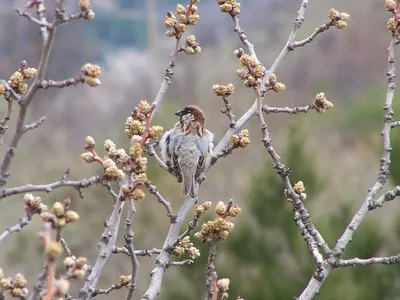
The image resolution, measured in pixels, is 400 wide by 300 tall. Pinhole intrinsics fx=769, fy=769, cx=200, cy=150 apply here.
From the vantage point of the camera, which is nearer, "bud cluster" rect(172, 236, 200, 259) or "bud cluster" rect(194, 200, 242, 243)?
"bud cluster" rect(194, 200, 242, 243)

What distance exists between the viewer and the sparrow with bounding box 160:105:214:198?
189 inches

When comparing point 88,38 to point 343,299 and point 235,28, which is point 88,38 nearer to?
point 343,299

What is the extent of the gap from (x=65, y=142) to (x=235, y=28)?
2392 centimetres

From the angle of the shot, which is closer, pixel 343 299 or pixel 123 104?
pixel 343 299

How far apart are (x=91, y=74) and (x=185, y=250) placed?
108 centimetres

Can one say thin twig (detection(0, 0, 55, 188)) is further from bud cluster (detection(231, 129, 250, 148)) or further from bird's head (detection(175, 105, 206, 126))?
bird's head (detection(175, 105, 206, 126))

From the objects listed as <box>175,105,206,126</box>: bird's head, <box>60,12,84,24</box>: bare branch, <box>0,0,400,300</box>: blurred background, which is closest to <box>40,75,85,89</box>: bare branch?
<box>60,12,84,24</box>: bare branch

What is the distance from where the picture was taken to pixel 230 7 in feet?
12.9

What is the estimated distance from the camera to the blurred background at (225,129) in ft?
41.5

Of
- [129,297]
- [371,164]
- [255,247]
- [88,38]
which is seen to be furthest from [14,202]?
[129,297]

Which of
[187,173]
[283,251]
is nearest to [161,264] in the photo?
[187,173]

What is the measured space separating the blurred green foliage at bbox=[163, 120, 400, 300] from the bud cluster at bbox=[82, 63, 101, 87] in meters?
8.94

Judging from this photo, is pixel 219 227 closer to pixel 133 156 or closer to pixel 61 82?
pixel 133 156

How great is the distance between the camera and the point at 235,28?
402 centimetres
